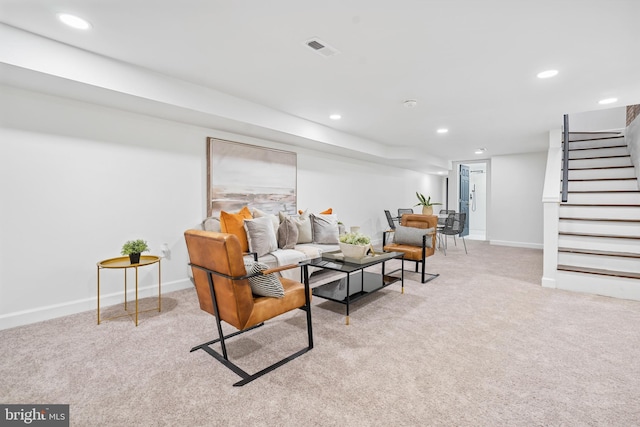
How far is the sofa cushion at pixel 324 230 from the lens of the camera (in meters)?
4.51

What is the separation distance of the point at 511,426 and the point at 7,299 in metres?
3.86

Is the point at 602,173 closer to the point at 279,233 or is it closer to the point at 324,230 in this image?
the point at 324,230

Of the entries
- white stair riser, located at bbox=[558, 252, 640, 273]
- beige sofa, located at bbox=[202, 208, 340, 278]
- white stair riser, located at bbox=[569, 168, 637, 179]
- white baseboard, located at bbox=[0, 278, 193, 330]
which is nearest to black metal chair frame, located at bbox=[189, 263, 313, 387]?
beige sofa, located at bbox=[202, 208, 340, 278]

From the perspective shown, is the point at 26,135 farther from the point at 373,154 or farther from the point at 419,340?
the point at 373,154

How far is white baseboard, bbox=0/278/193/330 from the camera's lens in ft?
8.59

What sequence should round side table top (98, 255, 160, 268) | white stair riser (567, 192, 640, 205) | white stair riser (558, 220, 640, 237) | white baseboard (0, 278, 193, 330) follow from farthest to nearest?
white stair riser (567, 192, 640, 205) → white stair riser (558, 220, 640, 237) → round side table top (98, 255, 160, 268) → white baseboard (0, 278, 193, 330)

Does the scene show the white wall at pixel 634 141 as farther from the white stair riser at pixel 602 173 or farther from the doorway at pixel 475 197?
the doorway at pixel 475 197

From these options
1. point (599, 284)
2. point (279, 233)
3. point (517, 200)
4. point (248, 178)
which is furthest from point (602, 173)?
point (248, 178)

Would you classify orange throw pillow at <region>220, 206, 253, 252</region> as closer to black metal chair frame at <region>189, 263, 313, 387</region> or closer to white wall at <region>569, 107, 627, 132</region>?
black metal chair frame at <region>189, 263, 313, 387</region>

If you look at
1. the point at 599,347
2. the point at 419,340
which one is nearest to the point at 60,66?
the point at 419,340

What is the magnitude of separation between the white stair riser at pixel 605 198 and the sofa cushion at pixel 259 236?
175 inches

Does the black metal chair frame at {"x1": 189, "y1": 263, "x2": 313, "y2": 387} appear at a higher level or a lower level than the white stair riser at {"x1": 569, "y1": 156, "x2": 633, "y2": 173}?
lower

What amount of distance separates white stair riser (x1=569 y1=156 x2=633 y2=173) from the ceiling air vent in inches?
198

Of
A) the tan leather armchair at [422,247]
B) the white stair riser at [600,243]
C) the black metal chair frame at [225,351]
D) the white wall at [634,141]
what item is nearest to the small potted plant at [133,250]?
the black metal chair frame at [225,351]
